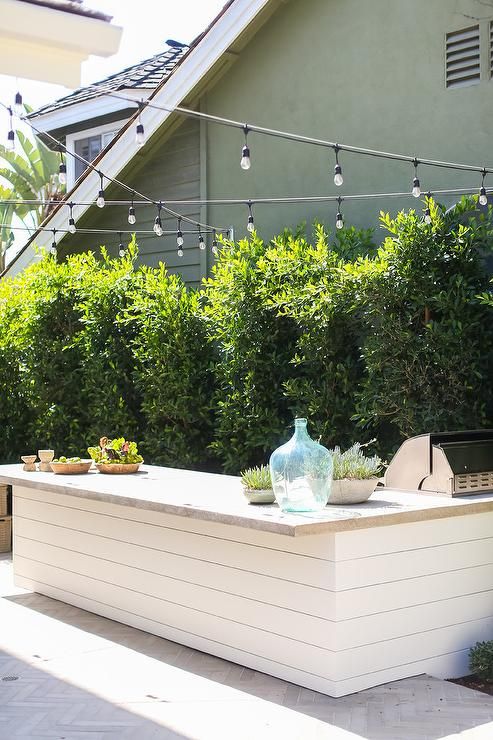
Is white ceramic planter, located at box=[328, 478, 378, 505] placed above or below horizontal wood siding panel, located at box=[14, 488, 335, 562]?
above

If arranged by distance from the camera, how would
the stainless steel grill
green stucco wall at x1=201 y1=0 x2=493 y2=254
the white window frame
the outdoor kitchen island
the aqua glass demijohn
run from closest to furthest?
the outdoor kitchen island → the aqua glass demijohn → the stainless steel grill → green stucco wall at x1=201 y1=0 x2=493 y2=254 → the white window frame

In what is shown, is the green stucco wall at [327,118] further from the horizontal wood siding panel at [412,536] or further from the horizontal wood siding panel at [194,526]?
the horizontal wood siding panel at [194,526]

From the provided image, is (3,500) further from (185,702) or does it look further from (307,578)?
(307,578)

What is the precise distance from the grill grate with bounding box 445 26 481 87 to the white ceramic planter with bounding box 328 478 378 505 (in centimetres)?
389

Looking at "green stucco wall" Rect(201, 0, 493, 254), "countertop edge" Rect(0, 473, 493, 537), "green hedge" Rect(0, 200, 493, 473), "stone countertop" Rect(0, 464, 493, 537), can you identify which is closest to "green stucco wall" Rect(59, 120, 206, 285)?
"green stucco wall" Rect(201, 0, 493, 254)

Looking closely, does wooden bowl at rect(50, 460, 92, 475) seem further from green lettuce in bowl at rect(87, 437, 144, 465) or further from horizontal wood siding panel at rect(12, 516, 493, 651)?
horizontal wood siding panel at rect(12, 516, 493, 651)

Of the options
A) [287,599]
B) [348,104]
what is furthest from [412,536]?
[348,104]

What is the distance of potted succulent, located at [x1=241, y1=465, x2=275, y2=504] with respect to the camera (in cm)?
514

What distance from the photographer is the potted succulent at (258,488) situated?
16.9ft

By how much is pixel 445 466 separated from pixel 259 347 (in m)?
2.60

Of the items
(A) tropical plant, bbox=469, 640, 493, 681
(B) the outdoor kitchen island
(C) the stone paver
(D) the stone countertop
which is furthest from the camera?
(A) tropical plant, bbox=469, 640, 493, 681

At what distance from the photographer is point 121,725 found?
444cm

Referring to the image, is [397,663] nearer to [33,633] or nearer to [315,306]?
[33,633]

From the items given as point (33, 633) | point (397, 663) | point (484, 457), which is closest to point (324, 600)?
point (397, 663)
